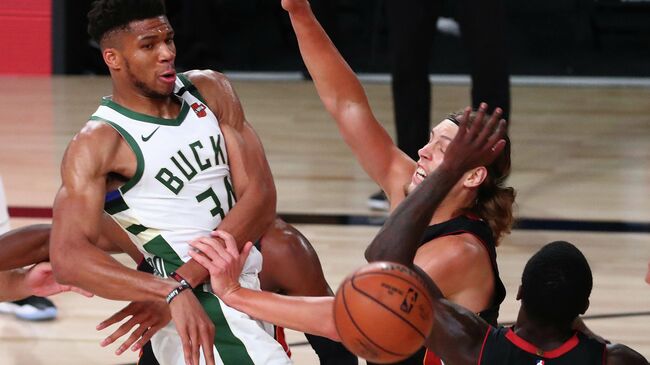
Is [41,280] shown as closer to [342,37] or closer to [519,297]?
[519,297]

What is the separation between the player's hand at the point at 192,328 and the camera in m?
3.13

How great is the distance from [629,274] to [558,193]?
5.29ft

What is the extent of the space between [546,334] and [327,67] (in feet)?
4.84

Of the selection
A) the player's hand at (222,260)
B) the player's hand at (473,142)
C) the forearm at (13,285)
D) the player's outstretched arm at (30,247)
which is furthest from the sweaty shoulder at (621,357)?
the forearm at (13,285)

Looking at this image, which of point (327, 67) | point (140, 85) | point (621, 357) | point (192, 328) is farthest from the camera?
point (327, 67)

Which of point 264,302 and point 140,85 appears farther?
point 140,85

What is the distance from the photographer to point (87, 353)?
4.34 metres

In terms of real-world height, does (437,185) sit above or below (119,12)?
below

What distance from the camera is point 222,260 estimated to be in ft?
10.3

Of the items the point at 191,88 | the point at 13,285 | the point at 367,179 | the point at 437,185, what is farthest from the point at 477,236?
the point at 367,179

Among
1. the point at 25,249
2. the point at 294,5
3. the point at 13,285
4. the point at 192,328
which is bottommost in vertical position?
the point at 13,285

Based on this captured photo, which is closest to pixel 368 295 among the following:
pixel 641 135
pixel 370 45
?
pixel 641 135

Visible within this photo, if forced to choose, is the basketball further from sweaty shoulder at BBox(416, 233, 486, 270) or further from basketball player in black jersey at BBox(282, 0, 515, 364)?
sweaty shoulder at BBox(416, 233, 486, 270)

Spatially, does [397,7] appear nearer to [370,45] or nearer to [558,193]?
[558,193]
